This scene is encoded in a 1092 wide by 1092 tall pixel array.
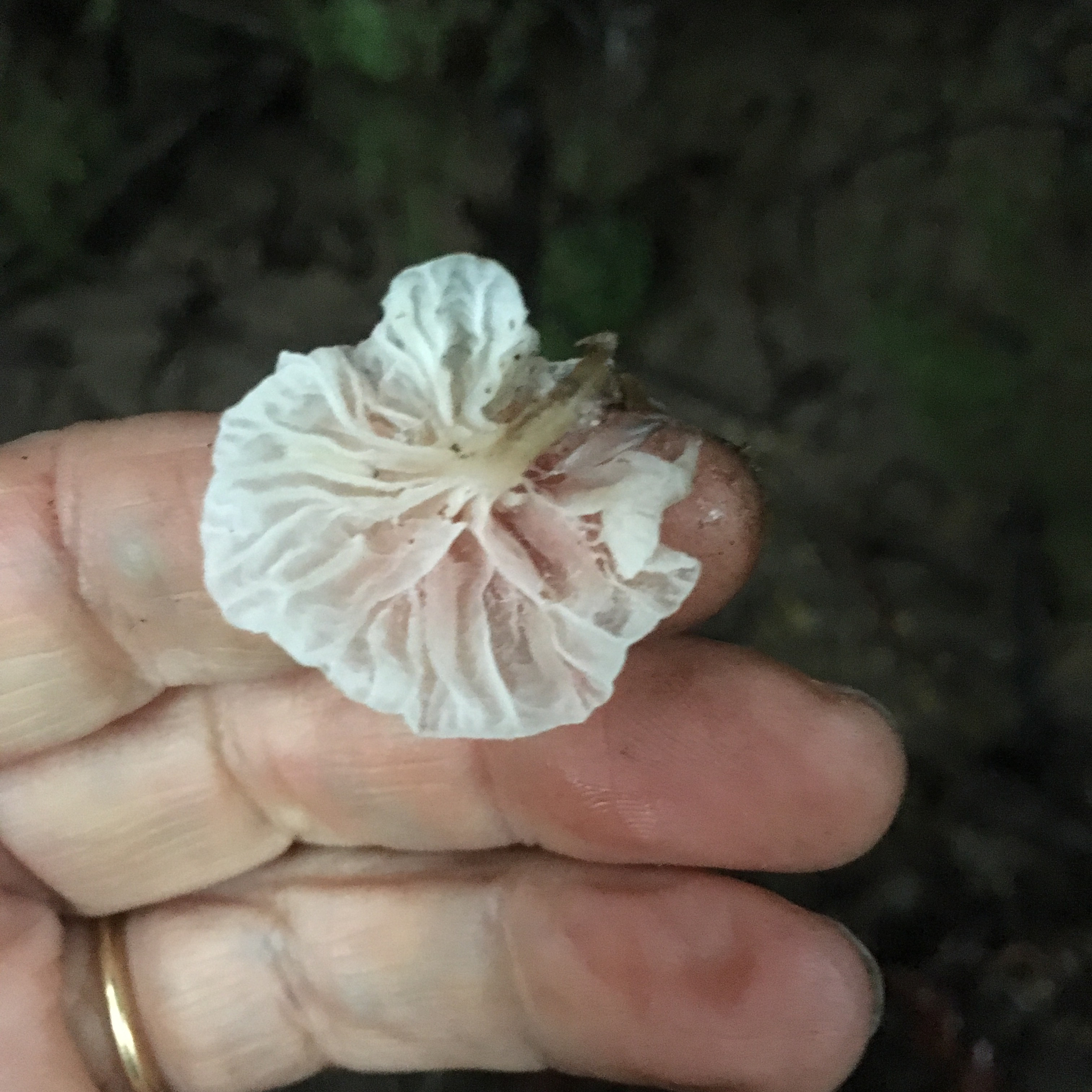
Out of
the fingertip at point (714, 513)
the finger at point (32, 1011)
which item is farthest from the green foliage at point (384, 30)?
the finger at point (32, 1011)

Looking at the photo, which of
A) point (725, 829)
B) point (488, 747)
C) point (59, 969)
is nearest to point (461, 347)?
point (488, 747)

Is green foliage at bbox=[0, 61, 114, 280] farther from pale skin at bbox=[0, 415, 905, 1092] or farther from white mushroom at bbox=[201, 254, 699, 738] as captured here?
white mushroom at bbox=[201, 254, 699, 738]

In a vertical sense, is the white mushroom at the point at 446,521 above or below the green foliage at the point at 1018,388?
above

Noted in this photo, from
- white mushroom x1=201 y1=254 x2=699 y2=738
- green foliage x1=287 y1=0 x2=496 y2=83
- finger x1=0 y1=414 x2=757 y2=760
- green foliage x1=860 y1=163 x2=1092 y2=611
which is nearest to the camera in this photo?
white mushroom x1=201 y1=254 x2=699 y2=738

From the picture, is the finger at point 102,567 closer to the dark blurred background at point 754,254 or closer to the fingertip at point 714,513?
the fingertip at point 714,513

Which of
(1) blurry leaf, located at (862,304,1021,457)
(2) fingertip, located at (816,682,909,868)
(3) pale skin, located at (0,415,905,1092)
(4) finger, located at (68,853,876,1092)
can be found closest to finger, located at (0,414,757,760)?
(3) pale skin, located at (0,415,905,1092)

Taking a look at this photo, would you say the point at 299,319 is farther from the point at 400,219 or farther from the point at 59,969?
the point at 59,969
